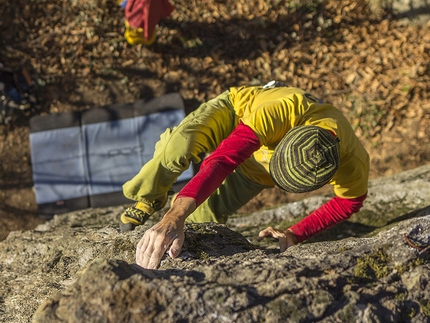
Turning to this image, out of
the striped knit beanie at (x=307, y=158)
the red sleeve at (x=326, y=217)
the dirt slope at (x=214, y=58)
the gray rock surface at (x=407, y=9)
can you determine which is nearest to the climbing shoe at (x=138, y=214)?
the red sleeve at (x=326, y=217)

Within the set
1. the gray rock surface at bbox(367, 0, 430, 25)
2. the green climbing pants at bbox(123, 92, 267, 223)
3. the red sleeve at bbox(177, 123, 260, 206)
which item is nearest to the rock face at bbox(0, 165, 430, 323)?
the red sleeve at bbox(177, 123, 260, 206)

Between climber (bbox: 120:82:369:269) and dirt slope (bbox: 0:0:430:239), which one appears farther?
dirt slope (bbox: 0:0:430:239)

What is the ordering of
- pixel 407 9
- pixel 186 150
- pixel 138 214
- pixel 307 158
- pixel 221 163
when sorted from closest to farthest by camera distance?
pixel 307 158 → pixel 221 163 → pixel 186 150 → pixel 138 214 → pixel 407 9

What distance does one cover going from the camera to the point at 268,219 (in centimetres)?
360

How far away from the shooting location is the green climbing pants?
2475mm

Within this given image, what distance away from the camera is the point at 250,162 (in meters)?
2.74

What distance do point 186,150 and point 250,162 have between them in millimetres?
495

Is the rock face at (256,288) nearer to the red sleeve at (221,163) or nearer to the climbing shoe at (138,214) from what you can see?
the red sleeve at (221,163)

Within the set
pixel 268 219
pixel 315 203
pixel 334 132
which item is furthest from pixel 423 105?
pixel 334 132

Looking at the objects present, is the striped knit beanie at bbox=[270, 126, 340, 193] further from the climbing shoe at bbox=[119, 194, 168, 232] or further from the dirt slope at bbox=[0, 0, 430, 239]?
the dirt slope at bbox=[0, 0, 430, 239]

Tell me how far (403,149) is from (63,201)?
153 inches

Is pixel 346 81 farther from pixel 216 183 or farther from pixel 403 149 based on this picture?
pixel 216 183

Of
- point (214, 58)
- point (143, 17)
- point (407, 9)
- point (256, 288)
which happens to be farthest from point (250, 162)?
point (407, 9)

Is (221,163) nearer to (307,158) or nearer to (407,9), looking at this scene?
(307,158)
